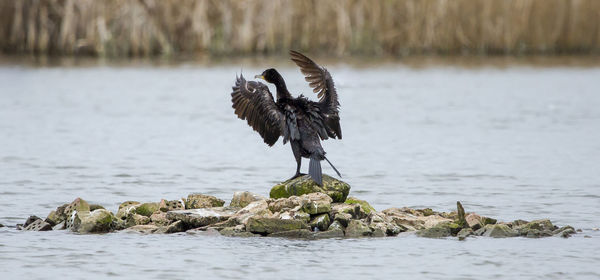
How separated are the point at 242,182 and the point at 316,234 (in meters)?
3.56

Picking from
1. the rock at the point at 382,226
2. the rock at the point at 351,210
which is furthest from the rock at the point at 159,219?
the rock at the point at 382,226

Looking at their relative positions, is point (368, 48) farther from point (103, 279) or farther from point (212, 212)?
point (103, 279)

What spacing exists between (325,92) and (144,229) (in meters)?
2.11

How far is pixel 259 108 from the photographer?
9.37m

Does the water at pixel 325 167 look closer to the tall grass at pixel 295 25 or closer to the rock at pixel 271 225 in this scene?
the rock at pixel 271 225

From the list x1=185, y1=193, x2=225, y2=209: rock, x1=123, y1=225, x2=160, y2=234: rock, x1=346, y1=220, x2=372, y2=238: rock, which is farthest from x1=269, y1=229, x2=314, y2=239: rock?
x1=123, y1=225, x2=160, y2=234: rock

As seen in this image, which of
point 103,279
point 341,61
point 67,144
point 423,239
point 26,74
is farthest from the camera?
point 341,61

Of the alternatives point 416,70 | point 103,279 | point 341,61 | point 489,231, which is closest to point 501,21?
point 416,70

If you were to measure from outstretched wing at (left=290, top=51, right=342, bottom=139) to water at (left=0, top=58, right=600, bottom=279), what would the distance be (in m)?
1.34

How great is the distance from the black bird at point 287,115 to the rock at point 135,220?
1.23 meters

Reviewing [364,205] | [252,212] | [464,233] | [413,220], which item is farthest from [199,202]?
[464,233]

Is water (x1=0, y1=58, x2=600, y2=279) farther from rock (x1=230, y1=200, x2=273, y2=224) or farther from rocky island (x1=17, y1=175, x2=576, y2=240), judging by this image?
rock (x1=230, y1=200, x2=273, y2=224)

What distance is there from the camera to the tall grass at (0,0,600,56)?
28.4 meters

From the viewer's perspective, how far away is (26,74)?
27562 mm
